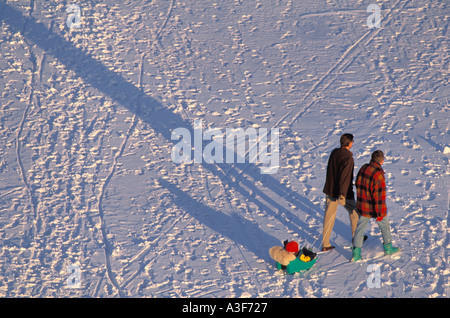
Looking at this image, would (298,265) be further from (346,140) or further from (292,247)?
(346,140)

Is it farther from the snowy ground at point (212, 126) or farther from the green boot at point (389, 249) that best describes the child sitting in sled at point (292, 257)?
the green boot at point (389, 249)

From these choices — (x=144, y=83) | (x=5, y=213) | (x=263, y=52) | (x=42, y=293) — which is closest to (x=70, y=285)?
(x=42, y=293)

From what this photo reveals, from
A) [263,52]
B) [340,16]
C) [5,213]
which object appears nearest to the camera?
[5,213]

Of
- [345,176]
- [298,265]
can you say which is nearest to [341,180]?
[345,176]

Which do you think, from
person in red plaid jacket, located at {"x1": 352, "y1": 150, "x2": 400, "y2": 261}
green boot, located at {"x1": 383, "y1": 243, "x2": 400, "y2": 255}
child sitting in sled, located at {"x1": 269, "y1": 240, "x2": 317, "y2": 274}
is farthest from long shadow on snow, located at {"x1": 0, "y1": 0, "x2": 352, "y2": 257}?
person in red plaid jacket, located at {"x1": 352, "y1": 150, "x2": 400, "y2": 261}

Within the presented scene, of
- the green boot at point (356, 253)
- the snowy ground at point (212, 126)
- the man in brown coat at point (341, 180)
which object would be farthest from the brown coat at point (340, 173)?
the snowy ground at point (212, 126)

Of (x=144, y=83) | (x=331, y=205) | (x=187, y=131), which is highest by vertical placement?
(x=144, y=83)
